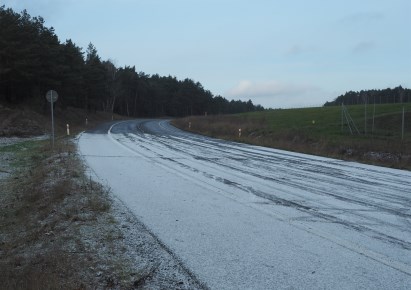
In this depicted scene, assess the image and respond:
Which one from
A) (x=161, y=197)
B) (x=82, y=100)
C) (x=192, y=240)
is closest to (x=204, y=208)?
(x=161, y=197)

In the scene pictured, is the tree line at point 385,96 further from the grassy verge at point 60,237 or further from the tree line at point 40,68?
the grassy verge at point 60,237

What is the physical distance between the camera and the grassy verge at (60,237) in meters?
5.01

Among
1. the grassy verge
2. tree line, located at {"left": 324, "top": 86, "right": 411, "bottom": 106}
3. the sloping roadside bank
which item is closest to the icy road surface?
the sloping roadside bank

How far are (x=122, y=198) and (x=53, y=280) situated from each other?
15.6ft

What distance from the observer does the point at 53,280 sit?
4832 mm

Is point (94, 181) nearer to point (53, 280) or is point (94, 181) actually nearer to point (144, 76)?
point (53, 280)

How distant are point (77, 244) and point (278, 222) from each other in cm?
329

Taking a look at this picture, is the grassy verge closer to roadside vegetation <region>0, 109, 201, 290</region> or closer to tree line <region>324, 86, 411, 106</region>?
roadside vegetation <region>0, 109, 201, 290</region>

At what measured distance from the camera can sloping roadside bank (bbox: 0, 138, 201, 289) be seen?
496cm

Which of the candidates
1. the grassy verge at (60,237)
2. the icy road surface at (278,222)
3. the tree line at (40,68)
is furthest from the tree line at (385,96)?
the grassy verge at (60,237)

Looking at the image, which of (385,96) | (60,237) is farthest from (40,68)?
(385,96)

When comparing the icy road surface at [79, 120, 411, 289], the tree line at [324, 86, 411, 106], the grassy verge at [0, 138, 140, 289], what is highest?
the tree line at [324, 86, 411, 106]

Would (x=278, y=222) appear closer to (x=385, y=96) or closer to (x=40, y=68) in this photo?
(x=40, y=68)

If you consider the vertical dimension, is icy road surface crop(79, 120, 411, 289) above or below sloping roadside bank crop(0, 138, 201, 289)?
above
